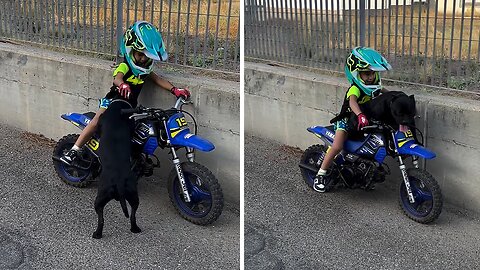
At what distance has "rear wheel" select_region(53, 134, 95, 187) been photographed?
2818mm

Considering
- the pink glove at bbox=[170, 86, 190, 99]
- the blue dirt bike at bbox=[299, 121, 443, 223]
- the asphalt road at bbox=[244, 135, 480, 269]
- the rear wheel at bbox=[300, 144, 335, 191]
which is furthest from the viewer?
the pink glove at bbox=[170, 86, 190, 99]

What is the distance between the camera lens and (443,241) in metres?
2.24

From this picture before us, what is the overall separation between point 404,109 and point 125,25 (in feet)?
4.92

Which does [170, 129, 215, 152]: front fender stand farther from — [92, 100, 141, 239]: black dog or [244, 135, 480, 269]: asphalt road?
[244, 135, 480, 269]: asphalt road

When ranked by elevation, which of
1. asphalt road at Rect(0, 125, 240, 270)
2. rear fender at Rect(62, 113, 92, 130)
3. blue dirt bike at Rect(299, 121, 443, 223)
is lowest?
asphalt road at Rect(0, 125, 240, 270)

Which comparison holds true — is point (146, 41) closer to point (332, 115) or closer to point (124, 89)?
point (124, 89)

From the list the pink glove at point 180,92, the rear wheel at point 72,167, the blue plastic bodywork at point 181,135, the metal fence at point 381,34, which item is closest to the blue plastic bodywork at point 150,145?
the blue plastic bodywork at point 181,135

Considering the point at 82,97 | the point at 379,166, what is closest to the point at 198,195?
the point at 379,166

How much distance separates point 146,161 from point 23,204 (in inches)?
24.1

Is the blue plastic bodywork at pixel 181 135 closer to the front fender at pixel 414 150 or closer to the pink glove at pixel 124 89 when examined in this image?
the pink glove at pixel 124 89

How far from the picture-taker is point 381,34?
2.56 m

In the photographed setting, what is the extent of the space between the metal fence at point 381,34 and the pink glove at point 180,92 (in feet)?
2.27

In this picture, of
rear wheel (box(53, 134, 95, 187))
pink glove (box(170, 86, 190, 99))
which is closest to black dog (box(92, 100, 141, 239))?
pink glove (box(170, 86, 190, 99))

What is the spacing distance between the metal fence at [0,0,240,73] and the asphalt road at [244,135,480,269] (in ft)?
1.72
